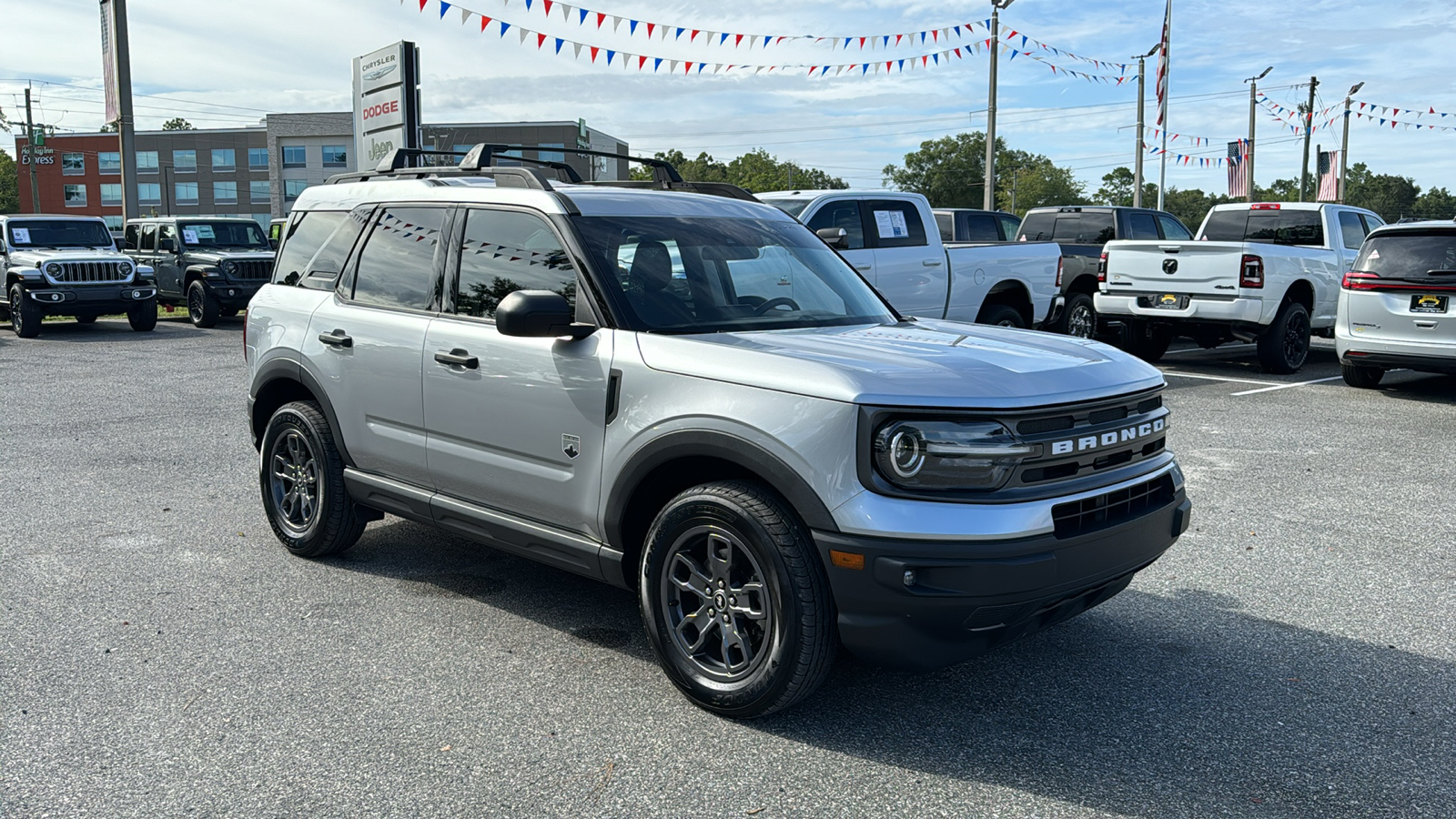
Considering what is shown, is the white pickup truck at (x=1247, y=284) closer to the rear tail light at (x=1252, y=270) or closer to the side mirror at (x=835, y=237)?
the rear tail light at (x=1252, y=270)

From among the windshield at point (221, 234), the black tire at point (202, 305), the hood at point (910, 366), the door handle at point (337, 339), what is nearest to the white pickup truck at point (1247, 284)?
the hood at point (910, 366)

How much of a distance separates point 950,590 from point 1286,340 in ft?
37.3

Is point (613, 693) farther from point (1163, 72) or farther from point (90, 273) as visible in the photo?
point (1163, 72)

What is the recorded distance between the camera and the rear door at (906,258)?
11.9 metres

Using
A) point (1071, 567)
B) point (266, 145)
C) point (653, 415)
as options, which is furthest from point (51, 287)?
point (266, 145)

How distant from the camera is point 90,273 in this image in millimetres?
19047

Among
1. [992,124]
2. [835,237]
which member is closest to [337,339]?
[835,237]

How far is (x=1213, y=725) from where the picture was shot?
12.4ft

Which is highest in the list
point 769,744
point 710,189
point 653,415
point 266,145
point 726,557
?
point 266,145

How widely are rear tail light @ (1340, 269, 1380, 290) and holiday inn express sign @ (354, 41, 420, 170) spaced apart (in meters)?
14.5

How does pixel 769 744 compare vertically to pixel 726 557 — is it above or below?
below

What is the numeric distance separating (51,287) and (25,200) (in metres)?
101

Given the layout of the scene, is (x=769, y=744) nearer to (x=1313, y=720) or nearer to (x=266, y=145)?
(x=1313, y=720)

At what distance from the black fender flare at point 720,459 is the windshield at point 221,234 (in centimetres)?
2013
